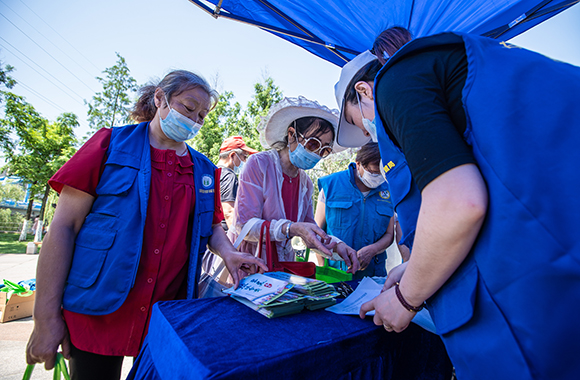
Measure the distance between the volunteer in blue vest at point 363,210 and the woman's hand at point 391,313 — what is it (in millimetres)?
1767

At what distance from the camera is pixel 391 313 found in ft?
3.11

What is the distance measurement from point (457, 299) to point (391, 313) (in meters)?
0.24

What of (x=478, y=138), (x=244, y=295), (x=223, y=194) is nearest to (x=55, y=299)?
(x=244, y=295)

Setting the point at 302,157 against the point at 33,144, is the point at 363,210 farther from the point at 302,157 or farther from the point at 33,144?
the point at 33,144

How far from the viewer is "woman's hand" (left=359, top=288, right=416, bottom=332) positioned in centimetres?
92

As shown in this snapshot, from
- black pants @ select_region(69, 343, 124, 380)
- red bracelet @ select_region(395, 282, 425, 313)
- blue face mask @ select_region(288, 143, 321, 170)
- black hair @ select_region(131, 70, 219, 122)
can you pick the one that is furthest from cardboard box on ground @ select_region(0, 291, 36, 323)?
red bracelet @ select_region(395, 282, 425, 313)

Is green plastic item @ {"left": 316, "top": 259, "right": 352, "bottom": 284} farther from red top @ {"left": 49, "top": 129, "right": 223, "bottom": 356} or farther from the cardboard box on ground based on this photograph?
the cardboard box on ground

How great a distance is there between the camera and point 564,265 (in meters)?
0.61

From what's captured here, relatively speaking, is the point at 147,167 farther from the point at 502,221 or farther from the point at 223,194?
the point at 223,194

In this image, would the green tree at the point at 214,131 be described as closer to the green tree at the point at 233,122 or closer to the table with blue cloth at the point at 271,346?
the green tree at the point at 233,122

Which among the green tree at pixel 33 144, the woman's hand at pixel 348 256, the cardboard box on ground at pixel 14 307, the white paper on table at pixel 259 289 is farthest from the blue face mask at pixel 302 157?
the green tree at pixel 33 144

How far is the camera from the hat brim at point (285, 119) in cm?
248

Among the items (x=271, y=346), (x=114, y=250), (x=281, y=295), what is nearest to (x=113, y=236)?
(x=114, y=250)

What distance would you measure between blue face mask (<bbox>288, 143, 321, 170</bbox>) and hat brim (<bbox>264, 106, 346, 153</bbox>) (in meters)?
0.25
